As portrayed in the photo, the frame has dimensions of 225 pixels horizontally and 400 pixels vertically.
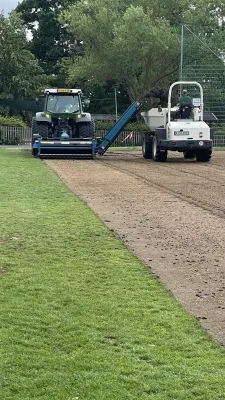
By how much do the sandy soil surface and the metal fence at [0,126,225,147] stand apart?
944 inches

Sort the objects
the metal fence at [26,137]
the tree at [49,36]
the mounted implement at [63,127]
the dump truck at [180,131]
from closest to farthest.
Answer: the dump truck at [180,131] < the mounted implement at [63,127] < the metal fence at [26,137] < the tree at [49,36]

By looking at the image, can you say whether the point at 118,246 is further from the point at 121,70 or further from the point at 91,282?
the point at 121,70

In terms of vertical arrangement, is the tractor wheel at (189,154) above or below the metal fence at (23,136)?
below

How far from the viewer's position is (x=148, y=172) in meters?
21.5

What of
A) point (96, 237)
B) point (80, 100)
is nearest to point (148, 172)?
point (80, 100)

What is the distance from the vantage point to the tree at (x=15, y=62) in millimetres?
53781

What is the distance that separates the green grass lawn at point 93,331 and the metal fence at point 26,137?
3791 centimetres

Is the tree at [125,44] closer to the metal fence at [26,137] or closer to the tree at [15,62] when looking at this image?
the metal fence at [26,137]

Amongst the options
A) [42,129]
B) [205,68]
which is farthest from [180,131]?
[205,68]

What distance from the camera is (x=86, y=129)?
27.8m

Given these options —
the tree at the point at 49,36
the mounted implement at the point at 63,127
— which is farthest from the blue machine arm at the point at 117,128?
the tree at the point at 49,36

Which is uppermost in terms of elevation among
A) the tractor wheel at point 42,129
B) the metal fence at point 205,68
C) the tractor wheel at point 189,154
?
the metal fence at point 205,68

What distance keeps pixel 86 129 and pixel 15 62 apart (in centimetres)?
2830

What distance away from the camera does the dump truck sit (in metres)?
25.4
